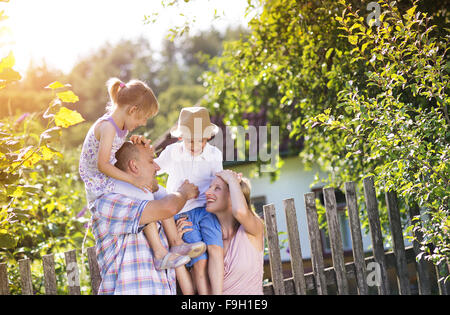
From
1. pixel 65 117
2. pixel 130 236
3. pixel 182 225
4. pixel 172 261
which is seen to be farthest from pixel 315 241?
pixel 65 117

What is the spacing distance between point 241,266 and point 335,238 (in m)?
1.28

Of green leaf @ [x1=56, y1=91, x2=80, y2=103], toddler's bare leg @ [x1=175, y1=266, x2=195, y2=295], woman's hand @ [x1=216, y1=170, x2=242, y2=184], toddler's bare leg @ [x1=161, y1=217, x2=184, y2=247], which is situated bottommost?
toddler's bare leg @ [x1=175, y1=266, x2=195, y2=295]

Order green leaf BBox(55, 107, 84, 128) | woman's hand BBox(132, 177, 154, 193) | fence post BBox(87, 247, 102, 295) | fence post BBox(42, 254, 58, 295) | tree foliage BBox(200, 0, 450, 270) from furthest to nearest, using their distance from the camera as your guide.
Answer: tree foliage BBox(200, 0, 450, 270) → fence post BBox(87, 247, 102, 295) → fence post BBox(42, 254, 58, 295) → green leaf BBox(55, 107, 84, 128) → woman's hand BBox(132, 177, 154, 193)

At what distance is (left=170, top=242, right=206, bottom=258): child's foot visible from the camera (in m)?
2.83

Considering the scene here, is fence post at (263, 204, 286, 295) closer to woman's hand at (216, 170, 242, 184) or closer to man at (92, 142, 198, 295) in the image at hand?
woman's hand at (216, 170, 242, 184)

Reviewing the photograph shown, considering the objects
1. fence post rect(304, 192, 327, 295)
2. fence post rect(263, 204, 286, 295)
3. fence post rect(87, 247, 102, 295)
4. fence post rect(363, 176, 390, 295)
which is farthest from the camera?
fence post rect(363, 176, 390, 295)

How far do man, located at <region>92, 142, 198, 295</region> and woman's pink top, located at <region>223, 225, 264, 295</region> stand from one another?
35cm

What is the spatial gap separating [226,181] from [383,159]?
210 cm

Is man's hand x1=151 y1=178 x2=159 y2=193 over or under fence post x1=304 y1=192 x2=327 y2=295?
over

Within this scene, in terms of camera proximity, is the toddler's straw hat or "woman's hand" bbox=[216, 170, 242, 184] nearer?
"woman's hand" bbox=[216, 170, 242, 184]

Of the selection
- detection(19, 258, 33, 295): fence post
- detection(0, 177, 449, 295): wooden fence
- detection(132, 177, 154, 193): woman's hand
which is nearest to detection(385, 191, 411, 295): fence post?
detection(0, 177, 449, 295): wooden fence

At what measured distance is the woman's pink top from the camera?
3.08m

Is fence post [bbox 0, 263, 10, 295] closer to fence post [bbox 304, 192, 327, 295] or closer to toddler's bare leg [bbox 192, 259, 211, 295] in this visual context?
toddler's bare leg [bbox 192, 259, 211, 295]
